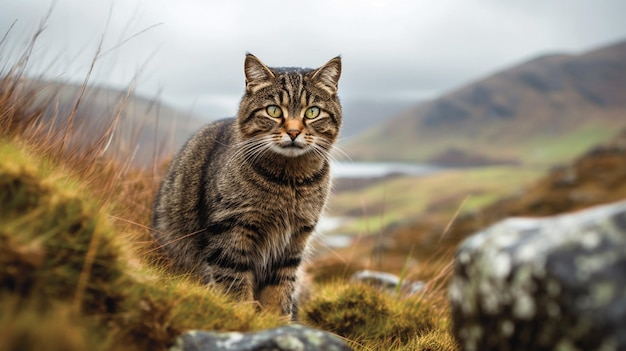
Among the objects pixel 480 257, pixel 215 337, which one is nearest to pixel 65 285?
pixel 215 337

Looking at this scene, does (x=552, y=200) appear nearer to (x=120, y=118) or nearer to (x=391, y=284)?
(x=391, y=284)

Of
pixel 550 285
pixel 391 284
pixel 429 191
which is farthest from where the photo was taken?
pixel 429 191

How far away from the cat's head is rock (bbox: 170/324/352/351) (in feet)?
7.58

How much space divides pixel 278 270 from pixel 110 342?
3234 mm

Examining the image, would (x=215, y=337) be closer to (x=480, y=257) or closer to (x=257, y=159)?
(x=480, y=257)

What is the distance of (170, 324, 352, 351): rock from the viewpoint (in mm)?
3262

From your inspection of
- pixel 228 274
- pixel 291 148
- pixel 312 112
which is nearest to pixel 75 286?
pixel 228 274

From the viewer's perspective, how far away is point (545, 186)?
175 feet

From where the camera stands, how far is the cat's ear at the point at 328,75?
592 centimetres

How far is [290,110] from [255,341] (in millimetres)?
2960

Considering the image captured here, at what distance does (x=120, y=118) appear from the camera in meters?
6.99

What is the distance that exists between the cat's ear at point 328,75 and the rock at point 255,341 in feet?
10.7

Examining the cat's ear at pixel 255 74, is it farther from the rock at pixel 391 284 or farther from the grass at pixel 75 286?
the rock at pixel 391 284

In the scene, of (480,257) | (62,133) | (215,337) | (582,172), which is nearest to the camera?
(480,257)
